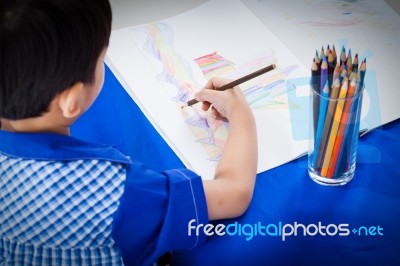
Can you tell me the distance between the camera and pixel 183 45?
969 millimetres

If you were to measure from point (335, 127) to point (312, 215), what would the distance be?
126mm

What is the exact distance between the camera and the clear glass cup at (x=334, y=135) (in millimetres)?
665

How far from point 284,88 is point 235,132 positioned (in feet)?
0.45

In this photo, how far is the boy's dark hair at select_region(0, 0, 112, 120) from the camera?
22.2 inches

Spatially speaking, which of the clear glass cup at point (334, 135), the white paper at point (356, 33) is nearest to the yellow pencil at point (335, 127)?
the clear glass cup at point (334, 135)

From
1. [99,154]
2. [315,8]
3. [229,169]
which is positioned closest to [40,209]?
[99,154]

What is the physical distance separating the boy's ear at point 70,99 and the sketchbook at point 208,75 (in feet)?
0.63

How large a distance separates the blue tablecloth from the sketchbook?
35mm

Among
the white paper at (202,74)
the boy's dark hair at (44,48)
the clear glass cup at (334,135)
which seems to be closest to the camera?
the boy's dark hair at (44,48)

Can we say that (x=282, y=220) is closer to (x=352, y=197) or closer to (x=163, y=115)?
(x=352, y=197)

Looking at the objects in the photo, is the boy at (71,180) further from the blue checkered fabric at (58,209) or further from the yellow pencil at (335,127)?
the yellow pencil at (335,127)

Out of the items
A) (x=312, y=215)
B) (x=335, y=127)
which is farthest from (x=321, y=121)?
(x=312, y=215)

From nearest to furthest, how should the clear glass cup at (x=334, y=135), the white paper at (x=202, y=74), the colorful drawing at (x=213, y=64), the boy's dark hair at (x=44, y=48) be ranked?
the boy's dark hair at (x=44, y=48), the clear glass cup at (x=334, y=135), the white paper at (x=202, y=74), the colorful drawing at (x=213, y=64)

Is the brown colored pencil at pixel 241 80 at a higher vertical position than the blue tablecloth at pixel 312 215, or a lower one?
higher
